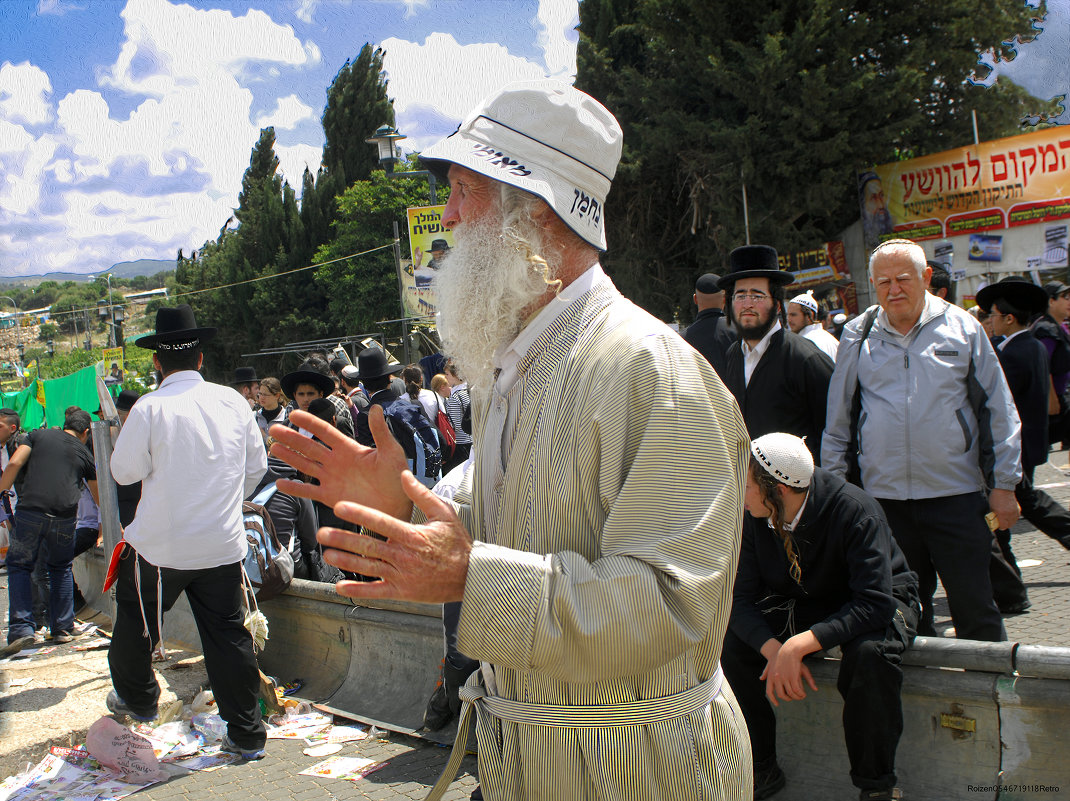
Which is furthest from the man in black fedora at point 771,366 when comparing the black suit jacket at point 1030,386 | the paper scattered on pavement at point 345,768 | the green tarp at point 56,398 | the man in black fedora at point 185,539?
the green tarp at point 56,398

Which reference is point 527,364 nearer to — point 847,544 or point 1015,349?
point 847,544

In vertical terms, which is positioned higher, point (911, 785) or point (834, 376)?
point (834, 376)

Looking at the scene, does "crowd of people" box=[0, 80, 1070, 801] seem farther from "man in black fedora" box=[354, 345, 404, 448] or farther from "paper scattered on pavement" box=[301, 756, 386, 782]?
"paper scattered on pavement" box=[301, 756, 386, 782]

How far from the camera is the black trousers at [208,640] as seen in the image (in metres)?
4.61

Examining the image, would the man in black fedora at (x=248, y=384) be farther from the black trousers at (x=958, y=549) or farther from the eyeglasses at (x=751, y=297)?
the black trousers at (x=958, y=549)

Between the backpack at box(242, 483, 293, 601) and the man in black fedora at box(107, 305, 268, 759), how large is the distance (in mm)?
666

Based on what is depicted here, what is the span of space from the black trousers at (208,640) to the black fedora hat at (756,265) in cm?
323

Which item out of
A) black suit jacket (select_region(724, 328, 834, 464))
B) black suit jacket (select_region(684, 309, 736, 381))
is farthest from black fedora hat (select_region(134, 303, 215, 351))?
black suit jacket (select_region(724, 328, 834, 464))

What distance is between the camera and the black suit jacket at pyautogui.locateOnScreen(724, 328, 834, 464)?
4.60 metres

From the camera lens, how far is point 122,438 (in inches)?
179

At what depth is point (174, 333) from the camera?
4.79 m

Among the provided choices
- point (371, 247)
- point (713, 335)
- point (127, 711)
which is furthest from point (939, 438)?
point (371, 247)

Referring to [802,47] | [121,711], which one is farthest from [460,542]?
[802,47]

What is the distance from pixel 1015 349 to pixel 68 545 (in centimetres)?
770
